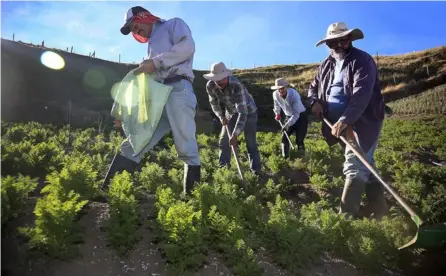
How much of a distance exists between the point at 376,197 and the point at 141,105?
3.22m

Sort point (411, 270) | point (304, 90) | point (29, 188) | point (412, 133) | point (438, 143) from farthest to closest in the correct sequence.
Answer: point (304, 90) < point (412, 133) < point (438, 143) < point (411, 270) < point (29, 188)

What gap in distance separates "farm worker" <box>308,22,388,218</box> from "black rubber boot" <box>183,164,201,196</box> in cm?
162

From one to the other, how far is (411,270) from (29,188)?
12.7 ft

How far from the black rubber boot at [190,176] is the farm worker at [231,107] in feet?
5.77

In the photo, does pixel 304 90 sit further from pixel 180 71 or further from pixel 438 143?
pixel 180 71

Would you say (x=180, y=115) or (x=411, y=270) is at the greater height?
(x=180, y=115)

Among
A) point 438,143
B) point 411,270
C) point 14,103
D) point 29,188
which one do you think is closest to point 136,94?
point 29,188

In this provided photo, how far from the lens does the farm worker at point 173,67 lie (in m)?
3.98

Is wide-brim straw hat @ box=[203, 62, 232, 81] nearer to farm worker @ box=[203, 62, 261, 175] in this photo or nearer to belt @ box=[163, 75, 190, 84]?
farm worker @ box=[203, 62, 261, 175]

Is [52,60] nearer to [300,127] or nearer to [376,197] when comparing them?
[300,127]

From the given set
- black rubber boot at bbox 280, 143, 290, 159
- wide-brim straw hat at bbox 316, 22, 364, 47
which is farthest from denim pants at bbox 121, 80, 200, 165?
black rubber boot at bbox 280, 143, 290, 159

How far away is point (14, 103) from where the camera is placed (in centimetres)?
2084

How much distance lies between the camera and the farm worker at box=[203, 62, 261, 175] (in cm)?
609

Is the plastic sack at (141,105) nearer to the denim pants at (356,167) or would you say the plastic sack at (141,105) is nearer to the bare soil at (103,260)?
the bare soil at (103,260)
